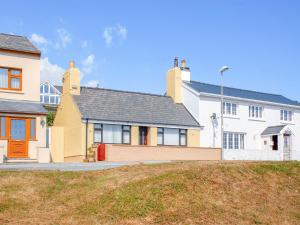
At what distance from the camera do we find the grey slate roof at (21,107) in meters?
30.1

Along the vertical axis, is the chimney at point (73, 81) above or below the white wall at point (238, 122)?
above

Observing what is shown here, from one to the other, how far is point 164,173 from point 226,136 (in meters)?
27.9

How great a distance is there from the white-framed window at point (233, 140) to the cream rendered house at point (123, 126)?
410cm

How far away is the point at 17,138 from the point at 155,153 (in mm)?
10822

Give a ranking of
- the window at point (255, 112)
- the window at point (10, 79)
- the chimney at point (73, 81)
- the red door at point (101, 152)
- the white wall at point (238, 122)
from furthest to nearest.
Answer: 1. the window at point (255, 112)
2. the white wall at point (238, 122)
3. the chimney at point (73, 81)
4. the red door at point (101, 152)
5. the window at point (10, 79)

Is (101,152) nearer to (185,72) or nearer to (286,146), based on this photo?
(185,72)

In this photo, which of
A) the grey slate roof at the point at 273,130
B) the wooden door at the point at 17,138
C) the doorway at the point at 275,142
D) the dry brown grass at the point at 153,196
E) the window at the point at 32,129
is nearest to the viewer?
the dry brown grass at the point at 153,196

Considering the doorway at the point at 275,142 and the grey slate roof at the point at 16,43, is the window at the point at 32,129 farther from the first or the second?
the doorway at the point at 275,142

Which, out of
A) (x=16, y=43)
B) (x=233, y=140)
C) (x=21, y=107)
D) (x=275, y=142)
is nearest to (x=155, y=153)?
(x=21, y=107)

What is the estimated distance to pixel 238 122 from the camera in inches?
1818

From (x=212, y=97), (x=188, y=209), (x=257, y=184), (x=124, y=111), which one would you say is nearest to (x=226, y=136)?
(x=212, y=97)

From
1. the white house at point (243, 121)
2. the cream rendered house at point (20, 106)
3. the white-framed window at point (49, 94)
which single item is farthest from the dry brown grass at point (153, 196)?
the white-framed window at point (49, 94)

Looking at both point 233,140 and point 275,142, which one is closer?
point 233,140

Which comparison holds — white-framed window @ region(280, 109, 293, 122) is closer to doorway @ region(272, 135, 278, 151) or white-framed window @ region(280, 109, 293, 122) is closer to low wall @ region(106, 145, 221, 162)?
doorway @ region(272, 135, 278, 151)
